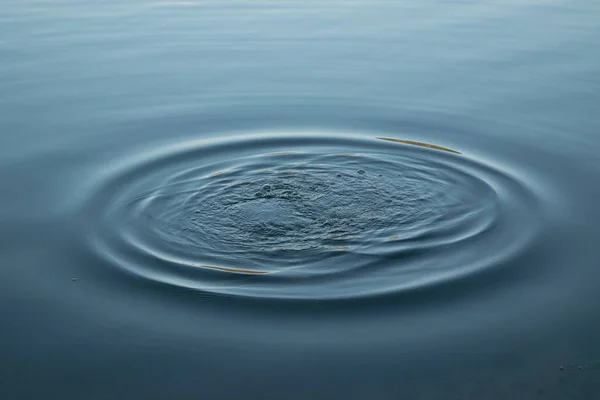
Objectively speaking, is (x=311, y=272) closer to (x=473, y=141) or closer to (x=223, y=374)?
(x=223, y=374)

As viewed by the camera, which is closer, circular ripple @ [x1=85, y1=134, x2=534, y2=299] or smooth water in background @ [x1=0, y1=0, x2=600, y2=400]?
smooth water in background @ [x1=0, y1=0, x2=600, y2=400]

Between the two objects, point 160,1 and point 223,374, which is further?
point 160,1

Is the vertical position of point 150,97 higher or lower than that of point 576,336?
higher

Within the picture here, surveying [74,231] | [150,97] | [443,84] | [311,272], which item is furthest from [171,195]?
[443,84]

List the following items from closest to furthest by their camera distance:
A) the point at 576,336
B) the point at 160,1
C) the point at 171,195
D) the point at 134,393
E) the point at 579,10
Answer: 1. the point at 134,393
2. the point at 576,336
3. the point at 171,195
4. the point at 579,10
5. the point at 160,1
